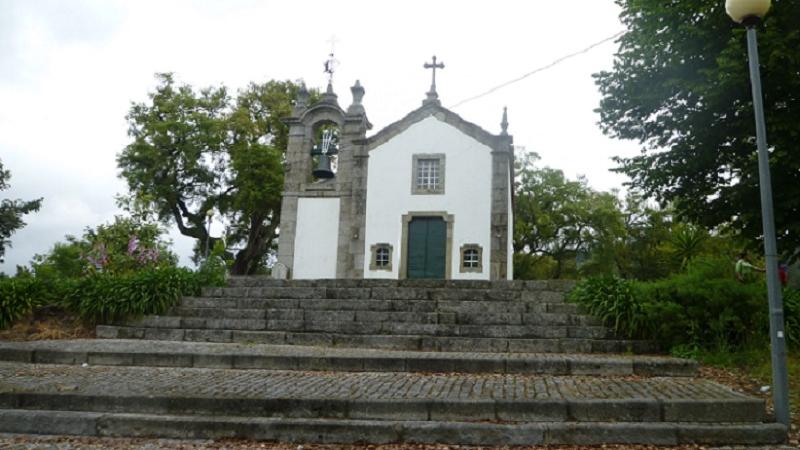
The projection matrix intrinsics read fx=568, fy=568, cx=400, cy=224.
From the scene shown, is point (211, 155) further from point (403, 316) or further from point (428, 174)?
point (403, 316)

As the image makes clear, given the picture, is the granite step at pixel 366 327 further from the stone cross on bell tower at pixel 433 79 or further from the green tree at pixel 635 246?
the green tree at pixel 635 246

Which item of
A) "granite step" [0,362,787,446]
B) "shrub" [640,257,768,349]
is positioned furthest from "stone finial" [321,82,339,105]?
"granite step" [0,362,787,446]

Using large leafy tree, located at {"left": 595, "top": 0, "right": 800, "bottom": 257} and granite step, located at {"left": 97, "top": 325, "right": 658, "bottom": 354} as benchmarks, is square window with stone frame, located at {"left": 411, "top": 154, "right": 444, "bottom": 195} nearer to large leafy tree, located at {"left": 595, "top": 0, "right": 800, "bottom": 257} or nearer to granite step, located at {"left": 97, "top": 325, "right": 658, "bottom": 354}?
large leafy tree, located at {"left": 595, "top": 0, "right": 800, "bottom": 257}

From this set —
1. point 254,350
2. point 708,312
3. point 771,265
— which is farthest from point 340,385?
point 708,312

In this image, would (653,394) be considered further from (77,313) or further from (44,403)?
(77,313)

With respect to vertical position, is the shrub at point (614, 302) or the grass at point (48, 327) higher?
the shrub at point (614, 302)

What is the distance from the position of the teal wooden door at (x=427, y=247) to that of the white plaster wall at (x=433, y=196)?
329 mm

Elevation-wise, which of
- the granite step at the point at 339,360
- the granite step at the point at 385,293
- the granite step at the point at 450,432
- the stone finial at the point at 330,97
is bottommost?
the granite step at the point at 450,432

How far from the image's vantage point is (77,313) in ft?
34.8

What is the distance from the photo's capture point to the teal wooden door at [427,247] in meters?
18.2

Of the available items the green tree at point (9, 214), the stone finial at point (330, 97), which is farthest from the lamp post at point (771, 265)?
the green tree at point (9, 214)

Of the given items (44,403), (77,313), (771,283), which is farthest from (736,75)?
(77,313)

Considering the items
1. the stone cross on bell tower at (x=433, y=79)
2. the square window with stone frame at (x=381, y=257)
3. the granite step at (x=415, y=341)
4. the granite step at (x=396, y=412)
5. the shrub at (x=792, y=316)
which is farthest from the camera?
the stone cross on bell tower at (x=433, y=79)

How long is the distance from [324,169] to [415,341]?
10798 millimetres
